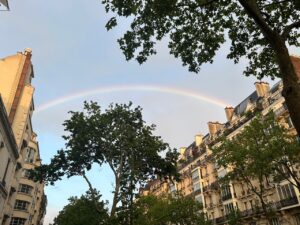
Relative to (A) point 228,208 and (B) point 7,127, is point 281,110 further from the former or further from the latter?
(B) point 7,127

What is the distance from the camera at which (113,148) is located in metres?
26.5

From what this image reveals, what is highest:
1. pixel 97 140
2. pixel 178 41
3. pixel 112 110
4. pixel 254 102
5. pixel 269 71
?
pixel 254 102

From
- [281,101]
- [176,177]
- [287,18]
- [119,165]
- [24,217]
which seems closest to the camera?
[287,18]

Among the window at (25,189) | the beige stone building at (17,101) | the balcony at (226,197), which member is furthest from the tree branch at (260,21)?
the window at (25,189)

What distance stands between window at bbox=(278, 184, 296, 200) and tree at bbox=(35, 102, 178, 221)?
2036cm

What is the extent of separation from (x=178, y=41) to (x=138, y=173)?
634 inches

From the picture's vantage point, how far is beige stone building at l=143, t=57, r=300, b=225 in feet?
131

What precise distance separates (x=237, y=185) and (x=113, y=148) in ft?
103

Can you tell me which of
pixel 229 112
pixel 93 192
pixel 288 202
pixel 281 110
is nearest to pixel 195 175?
pixel 229 112

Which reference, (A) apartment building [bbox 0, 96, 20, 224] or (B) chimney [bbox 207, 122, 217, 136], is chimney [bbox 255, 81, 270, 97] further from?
(A) apartment building [bbox 0, 96, 20, 224]

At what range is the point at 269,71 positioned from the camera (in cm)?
1345

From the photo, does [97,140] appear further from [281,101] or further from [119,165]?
[281,101]

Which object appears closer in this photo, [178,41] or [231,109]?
[178,41]

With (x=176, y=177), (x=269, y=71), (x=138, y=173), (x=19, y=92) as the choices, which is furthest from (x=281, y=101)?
A: (x=19, y=92)
